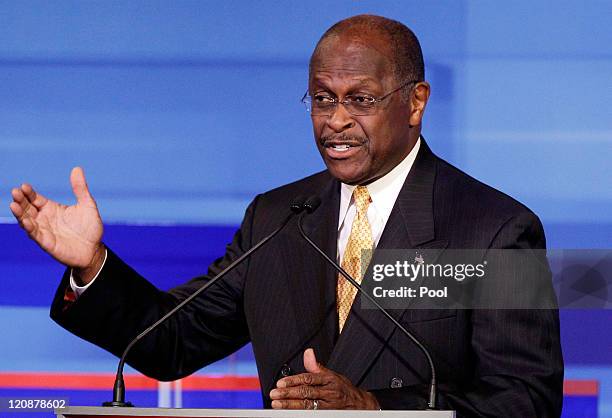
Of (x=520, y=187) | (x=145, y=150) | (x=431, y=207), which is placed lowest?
(x=431, y=207)

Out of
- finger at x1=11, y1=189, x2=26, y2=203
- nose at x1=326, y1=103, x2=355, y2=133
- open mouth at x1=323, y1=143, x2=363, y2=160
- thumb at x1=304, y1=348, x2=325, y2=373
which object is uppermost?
nose at x1=326, y1=103, x2=355, y2=133

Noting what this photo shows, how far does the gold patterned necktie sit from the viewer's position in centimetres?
237

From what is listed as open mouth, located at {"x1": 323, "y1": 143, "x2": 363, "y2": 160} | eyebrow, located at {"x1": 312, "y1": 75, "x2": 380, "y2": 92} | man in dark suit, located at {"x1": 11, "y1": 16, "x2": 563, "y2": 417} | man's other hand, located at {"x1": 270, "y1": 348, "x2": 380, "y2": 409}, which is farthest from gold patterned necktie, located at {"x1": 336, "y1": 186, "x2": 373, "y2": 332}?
man's other hand, located at {"x1": 270, "y1": 348, "x2": 380, "y2": 409}

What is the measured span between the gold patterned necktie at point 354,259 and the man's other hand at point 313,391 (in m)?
0.45

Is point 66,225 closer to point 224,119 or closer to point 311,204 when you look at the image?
point 311,204

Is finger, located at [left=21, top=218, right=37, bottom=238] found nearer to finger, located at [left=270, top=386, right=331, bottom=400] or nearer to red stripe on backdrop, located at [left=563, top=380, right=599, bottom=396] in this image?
finger, located at [left=270, top=386, right=331, bottom=400]

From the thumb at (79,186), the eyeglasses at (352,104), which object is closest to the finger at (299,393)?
the thumb at (79,186)

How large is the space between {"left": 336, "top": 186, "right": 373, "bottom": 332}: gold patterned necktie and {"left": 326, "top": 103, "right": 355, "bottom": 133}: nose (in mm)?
202

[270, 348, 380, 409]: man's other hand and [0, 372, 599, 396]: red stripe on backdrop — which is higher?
[0, 372, 599, 396]: red stripe on backdrop

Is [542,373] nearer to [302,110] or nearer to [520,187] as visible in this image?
[520,187]

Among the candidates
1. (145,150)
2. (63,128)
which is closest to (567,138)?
(145,150)

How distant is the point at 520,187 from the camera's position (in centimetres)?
301

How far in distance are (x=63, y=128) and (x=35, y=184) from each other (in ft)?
0.56

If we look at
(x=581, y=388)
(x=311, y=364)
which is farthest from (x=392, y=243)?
(x=581, y=388)
